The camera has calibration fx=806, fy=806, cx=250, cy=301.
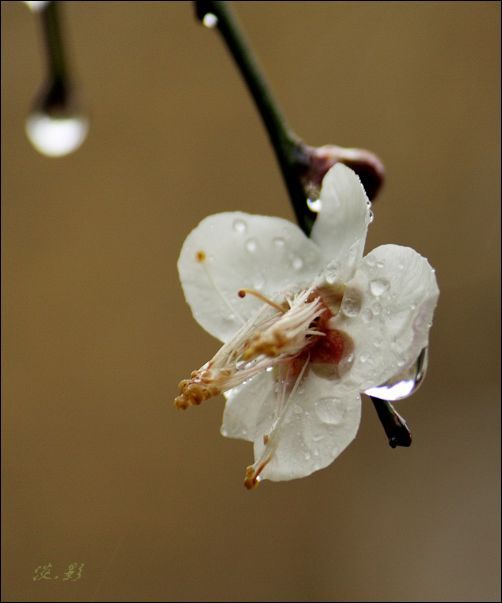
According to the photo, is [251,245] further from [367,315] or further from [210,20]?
[210,20]

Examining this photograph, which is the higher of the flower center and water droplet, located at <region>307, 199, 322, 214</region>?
water droplet, located at <region>307, 199, 322, 214</region>

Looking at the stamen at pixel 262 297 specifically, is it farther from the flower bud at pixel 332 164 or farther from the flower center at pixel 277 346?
the flower bud at pixel 332 164

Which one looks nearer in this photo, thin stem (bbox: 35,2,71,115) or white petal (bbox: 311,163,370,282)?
white petal (bbox: 311,163,370,282)

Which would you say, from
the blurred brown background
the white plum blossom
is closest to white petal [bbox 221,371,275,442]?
the white plum blossom

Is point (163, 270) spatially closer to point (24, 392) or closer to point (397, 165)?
point (24, 392)

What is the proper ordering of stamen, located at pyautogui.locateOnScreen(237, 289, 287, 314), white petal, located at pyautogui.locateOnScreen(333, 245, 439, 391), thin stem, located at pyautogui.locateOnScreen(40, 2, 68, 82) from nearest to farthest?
white petal, located at pyautogui.locateOnScreen(333, 245, 439, 391) < stamen, located at pyautogui.locateOnScreen(237, 289, 287, 314) < thin stem, located at pyautogui.locateOnScreen(40, 2, 68, 82)

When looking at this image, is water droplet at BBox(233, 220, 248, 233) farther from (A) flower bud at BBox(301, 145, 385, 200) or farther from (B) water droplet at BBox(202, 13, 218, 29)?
(B) water droplet at BBox(202, 13, 218, 29)

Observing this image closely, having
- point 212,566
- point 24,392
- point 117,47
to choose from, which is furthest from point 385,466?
point 117,47
